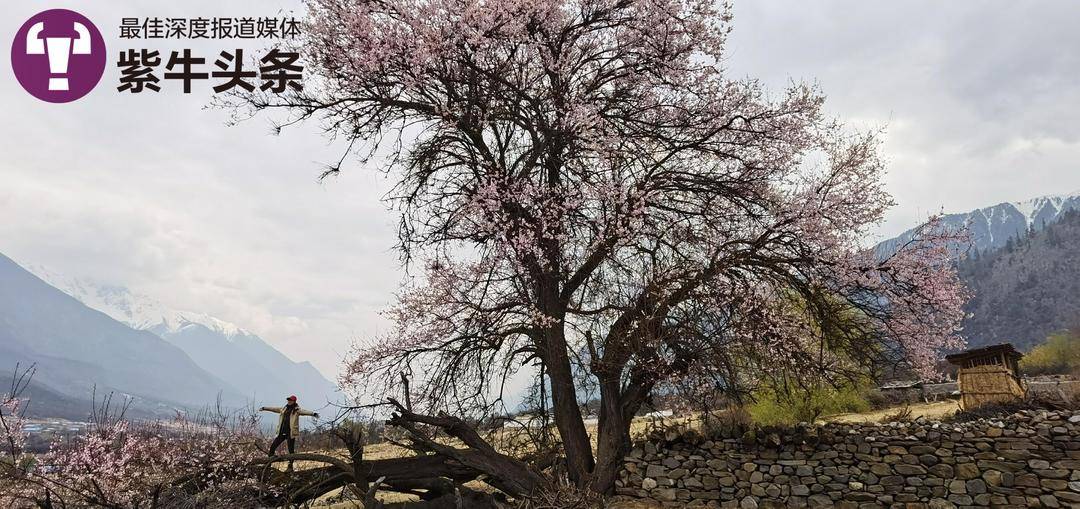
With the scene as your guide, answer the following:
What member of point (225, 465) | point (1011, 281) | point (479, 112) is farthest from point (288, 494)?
point (1011, 281)

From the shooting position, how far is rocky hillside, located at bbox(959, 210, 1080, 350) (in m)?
95.5

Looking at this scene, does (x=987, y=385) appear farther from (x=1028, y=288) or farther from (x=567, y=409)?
(x=1028, y=288)

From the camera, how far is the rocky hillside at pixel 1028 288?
313 ft

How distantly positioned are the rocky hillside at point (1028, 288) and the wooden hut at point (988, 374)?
75.9 m

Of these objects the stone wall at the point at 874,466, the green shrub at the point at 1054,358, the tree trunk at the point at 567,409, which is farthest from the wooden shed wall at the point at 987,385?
the green shrub at the point at 1054,358

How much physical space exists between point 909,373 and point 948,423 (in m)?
1.03

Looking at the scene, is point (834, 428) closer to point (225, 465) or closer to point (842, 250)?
point (842, 250)

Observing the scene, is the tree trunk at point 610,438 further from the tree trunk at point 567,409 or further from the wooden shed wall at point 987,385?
the wooden shed wall at point 987,385

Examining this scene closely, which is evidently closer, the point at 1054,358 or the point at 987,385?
the point at 987,385

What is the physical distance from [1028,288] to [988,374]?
11799 centimetres

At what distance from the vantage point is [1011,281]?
11769cm

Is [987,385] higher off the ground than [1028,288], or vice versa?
[1028,288]

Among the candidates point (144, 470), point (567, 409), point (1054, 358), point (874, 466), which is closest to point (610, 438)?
point (567, 409)

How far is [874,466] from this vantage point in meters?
10.5
